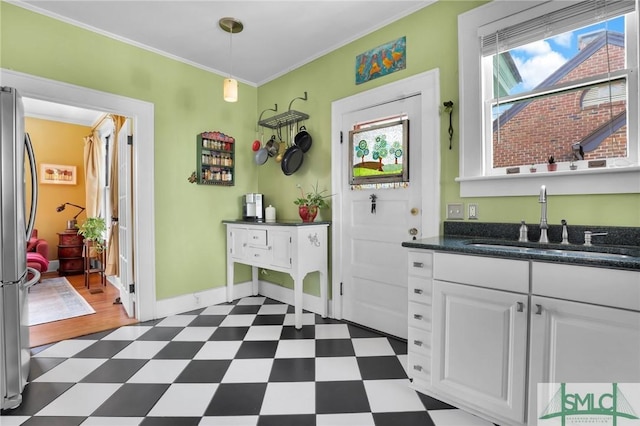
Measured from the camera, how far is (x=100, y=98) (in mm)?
2646

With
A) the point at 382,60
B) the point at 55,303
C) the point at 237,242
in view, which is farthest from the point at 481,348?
the point at 55,303

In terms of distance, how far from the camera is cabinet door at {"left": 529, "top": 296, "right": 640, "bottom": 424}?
3.89 feet

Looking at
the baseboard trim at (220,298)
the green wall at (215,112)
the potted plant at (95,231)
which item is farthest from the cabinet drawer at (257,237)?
the potted plant at (95,231)

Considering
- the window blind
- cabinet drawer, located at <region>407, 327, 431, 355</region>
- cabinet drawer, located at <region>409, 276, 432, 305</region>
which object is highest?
the window blind

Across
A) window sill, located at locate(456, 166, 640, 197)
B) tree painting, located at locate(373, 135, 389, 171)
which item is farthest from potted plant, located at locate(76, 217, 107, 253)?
window sill, located at locate(456, 166, 640, 197)

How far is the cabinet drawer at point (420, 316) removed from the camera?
177 centimetres

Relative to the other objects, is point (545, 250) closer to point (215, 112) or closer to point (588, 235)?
point (588, 235)

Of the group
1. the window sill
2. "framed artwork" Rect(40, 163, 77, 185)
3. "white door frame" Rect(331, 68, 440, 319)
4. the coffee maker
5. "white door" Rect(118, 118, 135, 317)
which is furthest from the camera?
"framed artwork" Rect(40, 163, 77, 185)

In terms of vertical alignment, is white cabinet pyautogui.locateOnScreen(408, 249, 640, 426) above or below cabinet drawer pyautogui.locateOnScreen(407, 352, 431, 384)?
above

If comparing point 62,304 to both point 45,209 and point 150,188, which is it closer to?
point 150,188

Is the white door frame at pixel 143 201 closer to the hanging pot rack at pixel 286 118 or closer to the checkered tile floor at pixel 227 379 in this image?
the checkered tile floor at pixel 227 379

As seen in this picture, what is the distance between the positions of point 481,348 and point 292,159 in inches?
93.3

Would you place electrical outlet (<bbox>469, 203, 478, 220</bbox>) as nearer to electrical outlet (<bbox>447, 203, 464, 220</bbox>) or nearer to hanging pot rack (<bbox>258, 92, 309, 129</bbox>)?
electrical outlet (<bbox>447, 203, 464, 220</bbox>)

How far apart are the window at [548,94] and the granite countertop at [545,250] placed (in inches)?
11.0
